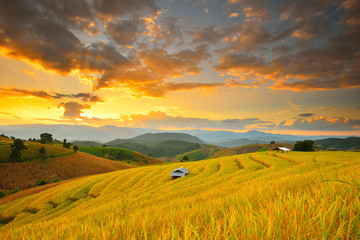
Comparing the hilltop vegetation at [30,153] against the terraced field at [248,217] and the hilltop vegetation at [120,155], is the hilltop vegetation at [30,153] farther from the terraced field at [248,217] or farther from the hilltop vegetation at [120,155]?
the terraced field at [248,217]

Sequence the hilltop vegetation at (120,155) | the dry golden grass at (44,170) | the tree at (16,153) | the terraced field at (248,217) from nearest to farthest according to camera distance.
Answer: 1. the terraced field at (248,217)
2. the dry golden grass at (44,170)
3. the tree at (16,153)
4. the hilltop vegetation at (120,155)

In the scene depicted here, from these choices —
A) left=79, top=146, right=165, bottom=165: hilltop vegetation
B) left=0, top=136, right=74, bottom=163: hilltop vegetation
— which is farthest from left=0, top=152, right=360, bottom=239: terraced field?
left=79, top=146, right=165, bottom=165: hilltop vegetation

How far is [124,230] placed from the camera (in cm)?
178

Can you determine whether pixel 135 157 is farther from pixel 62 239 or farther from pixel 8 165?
pixel 62 239

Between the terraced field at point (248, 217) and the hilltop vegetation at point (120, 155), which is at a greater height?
the terraced field at point (248, 217)

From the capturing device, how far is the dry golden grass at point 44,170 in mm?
62894

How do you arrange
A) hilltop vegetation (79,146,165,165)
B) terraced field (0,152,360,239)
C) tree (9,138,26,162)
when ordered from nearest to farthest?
1. terraced field (0,152,360,239)
2. tree (9,138,26,162)
3. hilltop vegetation (79,146,165,165)

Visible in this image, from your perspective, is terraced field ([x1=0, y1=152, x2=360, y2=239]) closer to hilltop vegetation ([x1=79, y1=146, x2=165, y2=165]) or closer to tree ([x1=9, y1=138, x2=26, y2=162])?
tree ([x1=9, y1=138, x2=26, y2=162])

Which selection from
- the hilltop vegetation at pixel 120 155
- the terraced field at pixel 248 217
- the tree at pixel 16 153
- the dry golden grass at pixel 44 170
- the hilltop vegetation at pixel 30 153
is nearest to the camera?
the terraced field at pixel 248 217

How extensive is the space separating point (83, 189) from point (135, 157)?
13846 centimetres

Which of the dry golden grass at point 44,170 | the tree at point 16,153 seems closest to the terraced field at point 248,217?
the dry golden grass at point 44,170

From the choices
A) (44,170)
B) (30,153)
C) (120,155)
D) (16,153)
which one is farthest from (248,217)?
(120,155)

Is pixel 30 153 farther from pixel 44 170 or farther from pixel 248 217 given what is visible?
pixel 248 217

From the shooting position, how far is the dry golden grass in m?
62.9
